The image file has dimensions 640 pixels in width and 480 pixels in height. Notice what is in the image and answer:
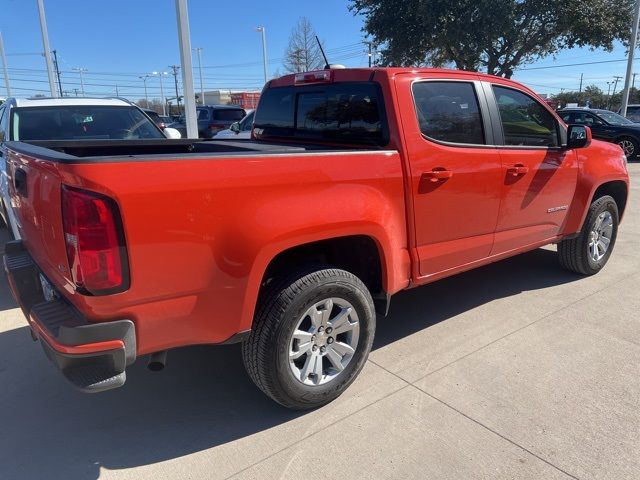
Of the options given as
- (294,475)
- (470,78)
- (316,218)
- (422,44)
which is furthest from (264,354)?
(422,44)

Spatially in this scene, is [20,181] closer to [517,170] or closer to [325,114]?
[325,114]

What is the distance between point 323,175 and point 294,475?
1.50 metres

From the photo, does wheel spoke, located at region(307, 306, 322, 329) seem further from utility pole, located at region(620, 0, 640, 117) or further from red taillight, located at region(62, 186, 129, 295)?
utility pole, located at region(620, 0, 640, 117)

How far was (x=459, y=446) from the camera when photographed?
262cm

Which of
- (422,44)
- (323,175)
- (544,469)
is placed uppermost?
(422,44)

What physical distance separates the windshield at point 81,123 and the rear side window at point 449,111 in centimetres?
373

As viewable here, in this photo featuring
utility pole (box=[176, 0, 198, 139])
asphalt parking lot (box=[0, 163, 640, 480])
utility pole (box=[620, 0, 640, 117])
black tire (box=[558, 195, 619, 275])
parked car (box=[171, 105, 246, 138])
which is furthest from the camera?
utility pole (box=[620, 0, 640, 117])

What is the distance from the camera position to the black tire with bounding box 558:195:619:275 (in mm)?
4875

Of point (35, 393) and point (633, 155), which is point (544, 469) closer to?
point (35, 393)

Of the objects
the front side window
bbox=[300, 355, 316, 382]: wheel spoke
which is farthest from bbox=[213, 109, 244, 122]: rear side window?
bbox=[300, 355, 316, 382]: wheel spoke

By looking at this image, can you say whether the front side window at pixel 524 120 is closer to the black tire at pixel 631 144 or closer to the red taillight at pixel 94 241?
the red taillight at pixel 94 241

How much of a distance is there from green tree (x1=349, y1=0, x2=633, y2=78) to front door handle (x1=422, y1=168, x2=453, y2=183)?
656 inches

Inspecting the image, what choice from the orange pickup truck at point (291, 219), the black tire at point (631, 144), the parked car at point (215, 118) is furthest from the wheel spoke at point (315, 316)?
the black tire at point (631, 144)

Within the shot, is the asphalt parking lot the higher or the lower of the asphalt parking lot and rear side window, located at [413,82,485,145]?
the lower
